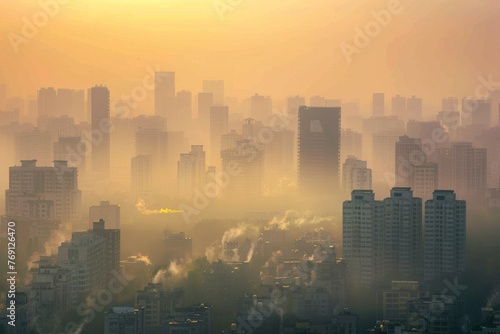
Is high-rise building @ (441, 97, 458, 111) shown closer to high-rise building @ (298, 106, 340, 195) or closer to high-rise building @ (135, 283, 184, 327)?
high-rise building @ (298, 106, 340, 195)

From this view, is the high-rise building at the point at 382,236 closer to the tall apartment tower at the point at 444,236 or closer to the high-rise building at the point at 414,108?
the tall apartment tower at the point at 444,236

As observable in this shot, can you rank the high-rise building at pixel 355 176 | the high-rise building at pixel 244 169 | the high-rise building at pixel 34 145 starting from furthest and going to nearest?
the high-rise building at pixel 34 145 < the high-rise building at pixel 244 169 < the high-rise building at pixel 355 176

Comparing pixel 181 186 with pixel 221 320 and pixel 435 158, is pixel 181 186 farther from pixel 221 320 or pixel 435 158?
pixel 221 320

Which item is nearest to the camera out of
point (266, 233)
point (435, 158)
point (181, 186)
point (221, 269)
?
point (221, 269)

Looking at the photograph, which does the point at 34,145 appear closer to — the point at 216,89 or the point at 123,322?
the point at 216,89

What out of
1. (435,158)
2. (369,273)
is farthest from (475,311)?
(435,158)

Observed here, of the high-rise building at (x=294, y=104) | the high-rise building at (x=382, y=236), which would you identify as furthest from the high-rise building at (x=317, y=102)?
the high-rise building at (x=382, y=236)
